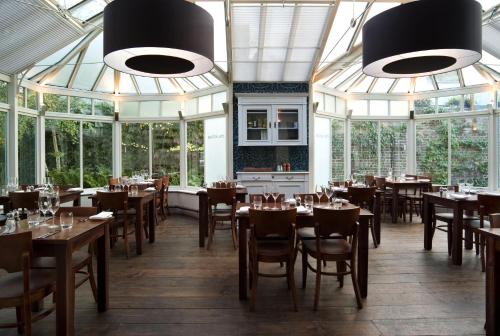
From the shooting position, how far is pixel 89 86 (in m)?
7.79

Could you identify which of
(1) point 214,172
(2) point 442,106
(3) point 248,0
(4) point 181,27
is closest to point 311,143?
(1) point 214,172

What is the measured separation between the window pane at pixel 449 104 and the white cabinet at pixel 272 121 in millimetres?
4042

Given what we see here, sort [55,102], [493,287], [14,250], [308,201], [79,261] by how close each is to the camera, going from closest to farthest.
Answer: [14,250] → [493,287] → [79,261] → [308,201] → [55,102]

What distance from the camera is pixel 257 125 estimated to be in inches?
277

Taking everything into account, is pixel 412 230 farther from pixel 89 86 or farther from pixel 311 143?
pixel 89 86

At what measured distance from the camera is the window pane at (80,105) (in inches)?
302

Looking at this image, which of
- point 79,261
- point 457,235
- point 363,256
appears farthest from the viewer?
point 457,235

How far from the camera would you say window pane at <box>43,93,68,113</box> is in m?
7.21

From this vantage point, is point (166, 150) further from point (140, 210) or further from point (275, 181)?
point (140, 210)

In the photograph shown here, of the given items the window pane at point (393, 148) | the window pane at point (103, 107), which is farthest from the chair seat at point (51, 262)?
the window pane at point (393, 148)

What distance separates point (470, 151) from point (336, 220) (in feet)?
22.9

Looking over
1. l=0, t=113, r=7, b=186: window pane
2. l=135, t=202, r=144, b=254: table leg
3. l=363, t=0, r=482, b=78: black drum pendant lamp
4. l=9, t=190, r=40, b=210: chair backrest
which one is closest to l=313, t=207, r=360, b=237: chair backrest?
l=363, t=0, r=482, b=78: black drum pendant lamp

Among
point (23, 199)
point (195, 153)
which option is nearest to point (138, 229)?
point (23, 199)

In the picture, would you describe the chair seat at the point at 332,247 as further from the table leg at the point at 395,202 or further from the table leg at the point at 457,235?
the table leg at the point at 395,202
